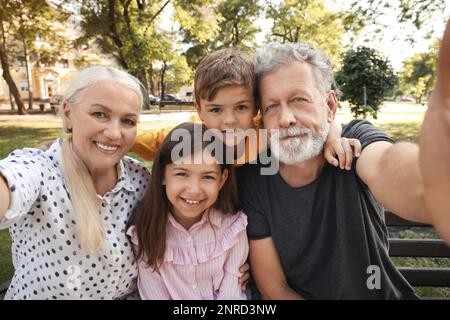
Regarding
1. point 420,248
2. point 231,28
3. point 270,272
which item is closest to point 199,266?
point 270,272

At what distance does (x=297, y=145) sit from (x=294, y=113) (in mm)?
171

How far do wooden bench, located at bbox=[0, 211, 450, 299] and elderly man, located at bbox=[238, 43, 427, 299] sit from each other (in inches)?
20.6

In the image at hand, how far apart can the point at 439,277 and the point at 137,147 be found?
220 centimetres

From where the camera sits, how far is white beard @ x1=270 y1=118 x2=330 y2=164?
A: 72.8 inches

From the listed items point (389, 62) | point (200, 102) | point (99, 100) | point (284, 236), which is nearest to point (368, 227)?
point (284, 236)

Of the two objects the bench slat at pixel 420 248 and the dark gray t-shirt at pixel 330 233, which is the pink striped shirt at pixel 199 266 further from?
the bench slat at pixel 420 248

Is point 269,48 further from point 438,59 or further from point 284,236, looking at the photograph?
point 438,59

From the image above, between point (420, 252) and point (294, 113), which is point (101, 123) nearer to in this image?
point (294, 113)

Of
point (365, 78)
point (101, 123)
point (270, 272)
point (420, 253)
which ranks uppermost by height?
point (365, 78)

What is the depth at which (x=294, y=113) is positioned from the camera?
6.18ft

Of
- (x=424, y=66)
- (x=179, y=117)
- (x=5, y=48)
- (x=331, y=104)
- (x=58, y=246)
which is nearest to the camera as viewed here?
(x=58, y=246)

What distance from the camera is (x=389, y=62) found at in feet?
38.9

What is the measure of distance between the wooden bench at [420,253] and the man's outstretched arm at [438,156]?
1498mm

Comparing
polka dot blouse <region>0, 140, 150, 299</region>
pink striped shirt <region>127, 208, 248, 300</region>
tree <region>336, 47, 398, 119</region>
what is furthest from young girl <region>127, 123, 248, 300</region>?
tree <region>336, 47, 398, 119</region>
